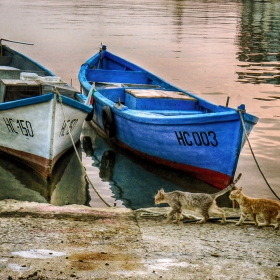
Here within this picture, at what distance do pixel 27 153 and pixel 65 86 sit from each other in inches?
104

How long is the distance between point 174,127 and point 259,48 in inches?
921

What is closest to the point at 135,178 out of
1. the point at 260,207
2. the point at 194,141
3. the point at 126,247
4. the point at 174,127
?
the point at 174,127

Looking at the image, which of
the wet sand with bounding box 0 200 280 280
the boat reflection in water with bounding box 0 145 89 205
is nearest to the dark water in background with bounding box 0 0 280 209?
the boat reflection in water with bounding box 0 145 89 205

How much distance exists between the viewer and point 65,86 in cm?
1402

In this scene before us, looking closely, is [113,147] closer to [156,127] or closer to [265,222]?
[156,127]

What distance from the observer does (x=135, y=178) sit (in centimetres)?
1204

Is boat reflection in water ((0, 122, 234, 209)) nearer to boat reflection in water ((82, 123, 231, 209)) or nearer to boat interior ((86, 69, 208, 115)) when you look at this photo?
boat reflection in water ((82, 123, 231, 209))

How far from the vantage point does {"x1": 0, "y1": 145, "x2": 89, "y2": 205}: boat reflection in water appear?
35.7 ft

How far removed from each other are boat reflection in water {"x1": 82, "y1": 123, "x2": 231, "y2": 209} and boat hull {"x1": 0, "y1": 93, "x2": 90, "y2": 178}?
125 centimetres

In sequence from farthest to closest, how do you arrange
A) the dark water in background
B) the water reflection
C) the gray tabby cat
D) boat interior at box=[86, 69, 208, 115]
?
the water reflection
boat interior at box=[86, 69, 208, 115]
the dark water in background
the gray tabby cat

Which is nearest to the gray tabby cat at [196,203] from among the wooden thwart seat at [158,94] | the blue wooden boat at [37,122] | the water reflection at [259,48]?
the blue wooden boat at [37,122]

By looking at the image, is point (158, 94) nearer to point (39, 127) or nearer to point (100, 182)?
point (100, 182)

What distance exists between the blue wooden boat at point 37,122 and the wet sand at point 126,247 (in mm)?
3443

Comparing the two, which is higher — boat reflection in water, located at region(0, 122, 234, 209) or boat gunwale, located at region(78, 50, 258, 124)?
boat gunwale, located at region(78, 50, 258, 124)
